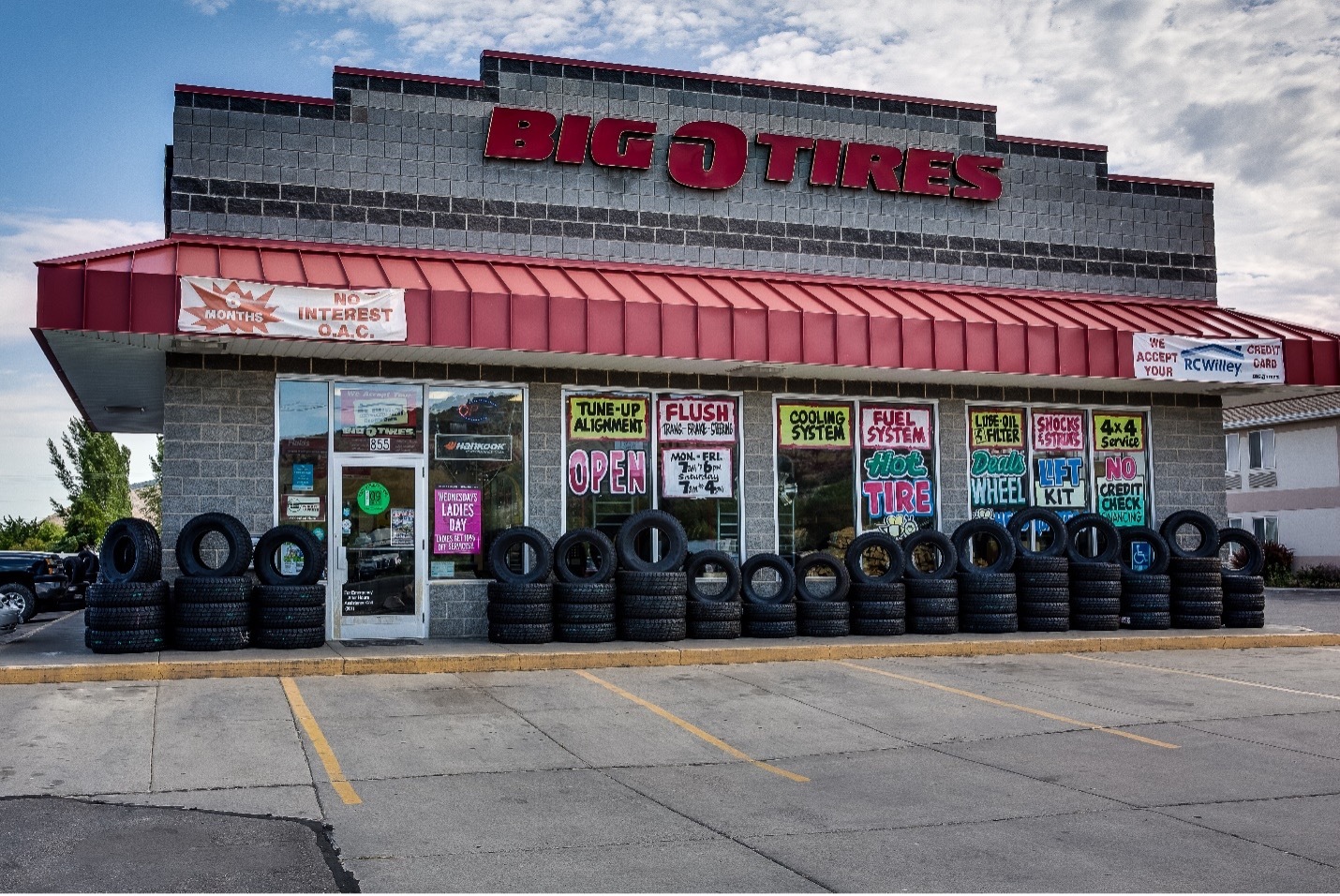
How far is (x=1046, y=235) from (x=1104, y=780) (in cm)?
1272

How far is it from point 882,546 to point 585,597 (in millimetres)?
4266

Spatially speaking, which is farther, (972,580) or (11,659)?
(972,580)

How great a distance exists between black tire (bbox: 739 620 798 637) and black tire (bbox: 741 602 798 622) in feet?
0.12

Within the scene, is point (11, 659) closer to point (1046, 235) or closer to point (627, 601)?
point (627, 601)

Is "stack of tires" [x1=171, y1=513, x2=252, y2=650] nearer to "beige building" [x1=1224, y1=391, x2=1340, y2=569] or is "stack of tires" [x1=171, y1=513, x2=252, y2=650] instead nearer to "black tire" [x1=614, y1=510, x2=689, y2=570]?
"black tire" [x1=614, y1=510, x2=689, y2=570]

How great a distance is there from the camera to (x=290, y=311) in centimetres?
1391

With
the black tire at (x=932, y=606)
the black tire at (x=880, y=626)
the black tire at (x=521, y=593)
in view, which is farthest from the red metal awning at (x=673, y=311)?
the black tire at (x=880, y=626)

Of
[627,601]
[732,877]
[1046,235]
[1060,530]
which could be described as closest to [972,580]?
[1060,530]

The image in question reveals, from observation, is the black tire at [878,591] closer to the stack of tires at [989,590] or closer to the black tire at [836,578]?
the black tire at [836,578]

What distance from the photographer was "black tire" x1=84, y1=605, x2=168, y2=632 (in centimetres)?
1327

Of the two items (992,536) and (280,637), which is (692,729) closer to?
(280,637)

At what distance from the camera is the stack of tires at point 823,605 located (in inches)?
633

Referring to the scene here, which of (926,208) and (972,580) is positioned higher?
(926,208)

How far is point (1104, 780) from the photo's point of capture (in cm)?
870
